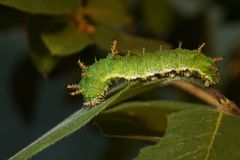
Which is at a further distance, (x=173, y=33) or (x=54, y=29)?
(x=173, y=33)

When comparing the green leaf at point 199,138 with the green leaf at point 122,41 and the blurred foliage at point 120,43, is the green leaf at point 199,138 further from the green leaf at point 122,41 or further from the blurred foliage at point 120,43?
the green leaf at point 122,41

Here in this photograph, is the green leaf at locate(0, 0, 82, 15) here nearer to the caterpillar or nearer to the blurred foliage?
the blurred foliage

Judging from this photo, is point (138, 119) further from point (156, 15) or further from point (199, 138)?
point (156, 15)

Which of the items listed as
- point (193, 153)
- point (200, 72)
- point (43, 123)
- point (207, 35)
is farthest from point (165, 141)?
point (43, 123)

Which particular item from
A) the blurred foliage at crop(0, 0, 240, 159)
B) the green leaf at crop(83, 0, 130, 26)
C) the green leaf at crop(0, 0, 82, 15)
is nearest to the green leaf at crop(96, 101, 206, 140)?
the blurred foliage at crop(0, 0, 240, 159)

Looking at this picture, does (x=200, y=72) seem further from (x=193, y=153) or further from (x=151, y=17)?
(x=151, y=17)

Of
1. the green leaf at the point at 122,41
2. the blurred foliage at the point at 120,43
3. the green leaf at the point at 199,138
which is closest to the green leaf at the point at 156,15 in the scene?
the blurred foliage at the point at 120,43
